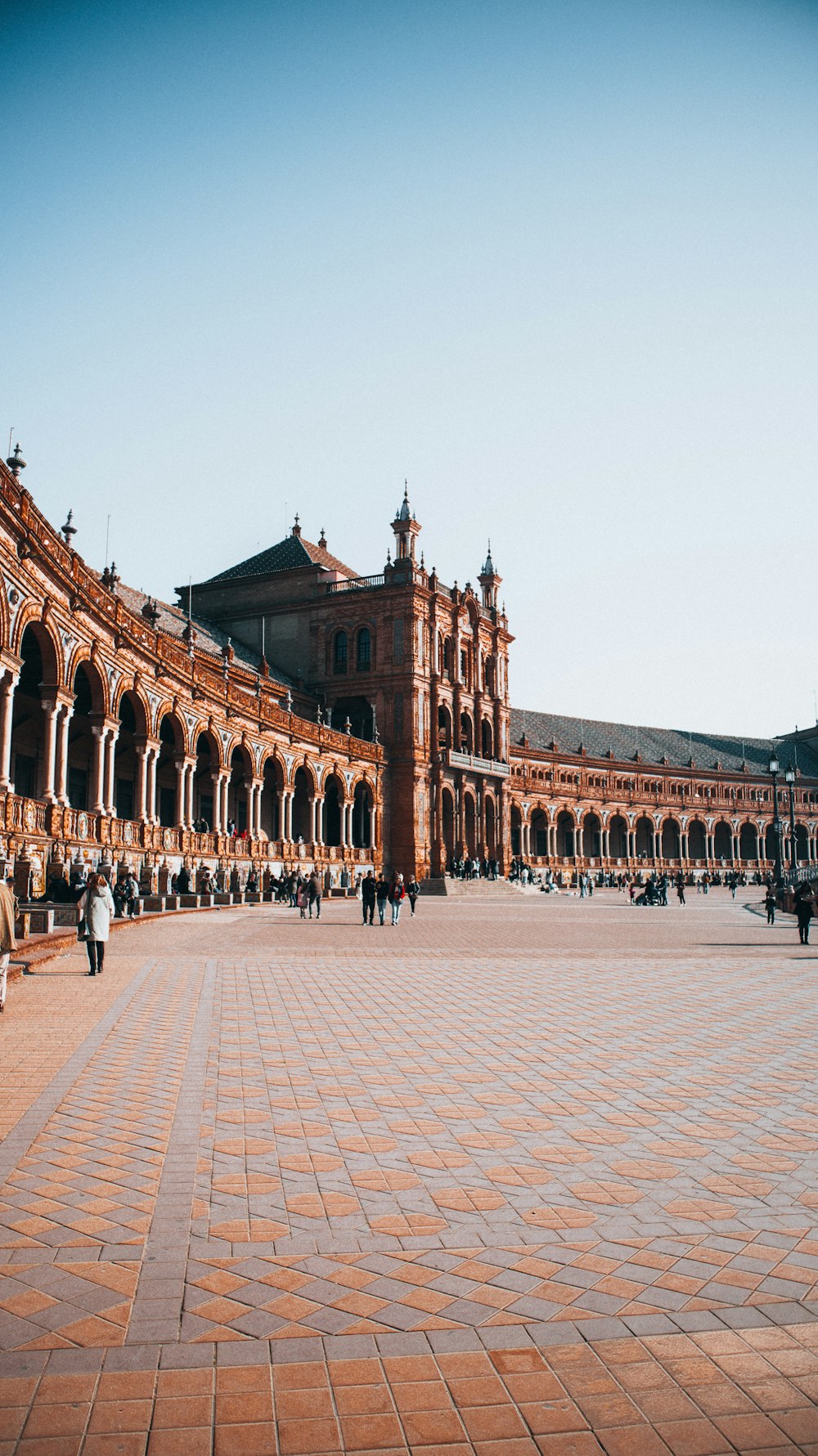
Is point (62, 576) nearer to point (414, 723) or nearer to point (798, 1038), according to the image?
point (798, 1038)

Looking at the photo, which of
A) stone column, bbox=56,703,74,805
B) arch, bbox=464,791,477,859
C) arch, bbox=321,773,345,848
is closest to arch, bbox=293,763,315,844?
arch, bbox=321,773,345,848

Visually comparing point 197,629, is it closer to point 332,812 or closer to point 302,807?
point 302,807

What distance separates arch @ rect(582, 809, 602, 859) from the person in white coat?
280 feet

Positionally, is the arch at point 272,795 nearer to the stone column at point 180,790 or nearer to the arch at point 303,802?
the arch at point 303,802

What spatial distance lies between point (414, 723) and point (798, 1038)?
56.3m

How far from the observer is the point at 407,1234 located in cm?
461

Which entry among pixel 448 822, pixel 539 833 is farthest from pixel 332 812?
pixel 539 833

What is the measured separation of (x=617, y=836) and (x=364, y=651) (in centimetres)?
4220

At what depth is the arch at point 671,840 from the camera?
338 ft

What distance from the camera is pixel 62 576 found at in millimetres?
24969

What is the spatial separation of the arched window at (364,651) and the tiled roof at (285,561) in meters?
5.74

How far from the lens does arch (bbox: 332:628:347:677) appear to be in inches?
2687

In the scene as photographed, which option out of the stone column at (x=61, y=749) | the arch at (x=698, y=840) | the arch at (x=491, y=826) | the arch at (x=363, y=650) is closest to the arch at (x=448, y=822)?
the arch at (x=491, y=826)

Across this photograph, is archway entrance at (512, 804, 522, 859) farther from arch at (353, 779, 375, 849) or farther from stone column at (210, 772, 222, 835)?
stone column at (210, 772, 222, 835)
